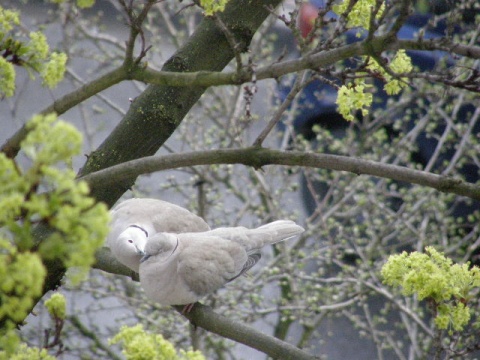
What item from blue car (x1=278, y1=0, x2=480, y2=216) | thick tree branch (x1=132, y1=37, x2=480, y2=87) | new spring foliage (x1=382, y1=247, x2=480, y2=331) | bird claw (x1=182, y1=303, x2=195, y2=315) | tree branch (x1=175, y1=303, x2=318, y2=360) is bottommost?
tree branch (x1=175, y1=303, x2=318, y2=360)

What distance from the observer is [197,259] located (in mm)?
2178

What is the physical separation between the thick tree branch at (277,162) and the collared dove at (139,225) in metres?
0.66

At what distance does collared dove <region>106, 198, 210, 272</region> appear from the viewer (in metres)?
2.02

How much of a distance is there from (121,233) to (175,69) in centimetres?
56

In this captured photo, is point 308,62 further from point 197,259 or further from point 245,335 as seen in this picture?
point 197,259

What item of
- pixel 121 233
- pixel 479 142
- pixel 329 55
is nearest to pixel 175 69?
pixel 121 233

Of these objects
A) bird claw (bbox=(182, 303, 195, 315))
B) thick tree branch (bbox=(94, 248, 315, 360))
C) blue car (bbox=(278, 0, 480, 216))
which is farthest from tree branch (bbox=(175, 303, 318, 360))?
blue car (bbox=(278, 0, 480, 216))

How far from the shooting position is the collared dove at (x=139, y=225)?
6.63 feet

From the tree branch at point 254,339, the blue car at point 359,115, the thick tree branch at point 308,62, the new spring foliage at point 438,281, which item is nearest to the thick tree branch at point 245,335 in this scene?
the tree branch at point 254,339

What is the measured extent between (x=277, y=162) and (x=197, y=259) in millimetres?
849

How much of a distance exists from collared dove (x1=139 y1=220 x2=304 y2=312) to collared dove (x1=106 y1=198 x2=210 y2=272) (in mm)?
47

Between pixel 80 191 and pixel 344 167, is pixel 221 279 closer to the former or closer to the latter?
pixel 344 167

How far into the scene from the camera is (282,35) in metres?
7.09

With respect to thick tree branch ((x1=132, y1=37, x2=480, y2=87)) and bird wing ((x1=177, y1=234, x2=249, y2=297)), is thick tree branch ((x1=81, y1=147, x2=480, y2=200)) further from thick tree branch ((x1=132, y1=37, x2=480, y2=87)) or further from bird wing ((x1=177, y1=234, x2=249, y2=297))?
bird wing ((x1=177, y1=234, x2=249, y2=297))
